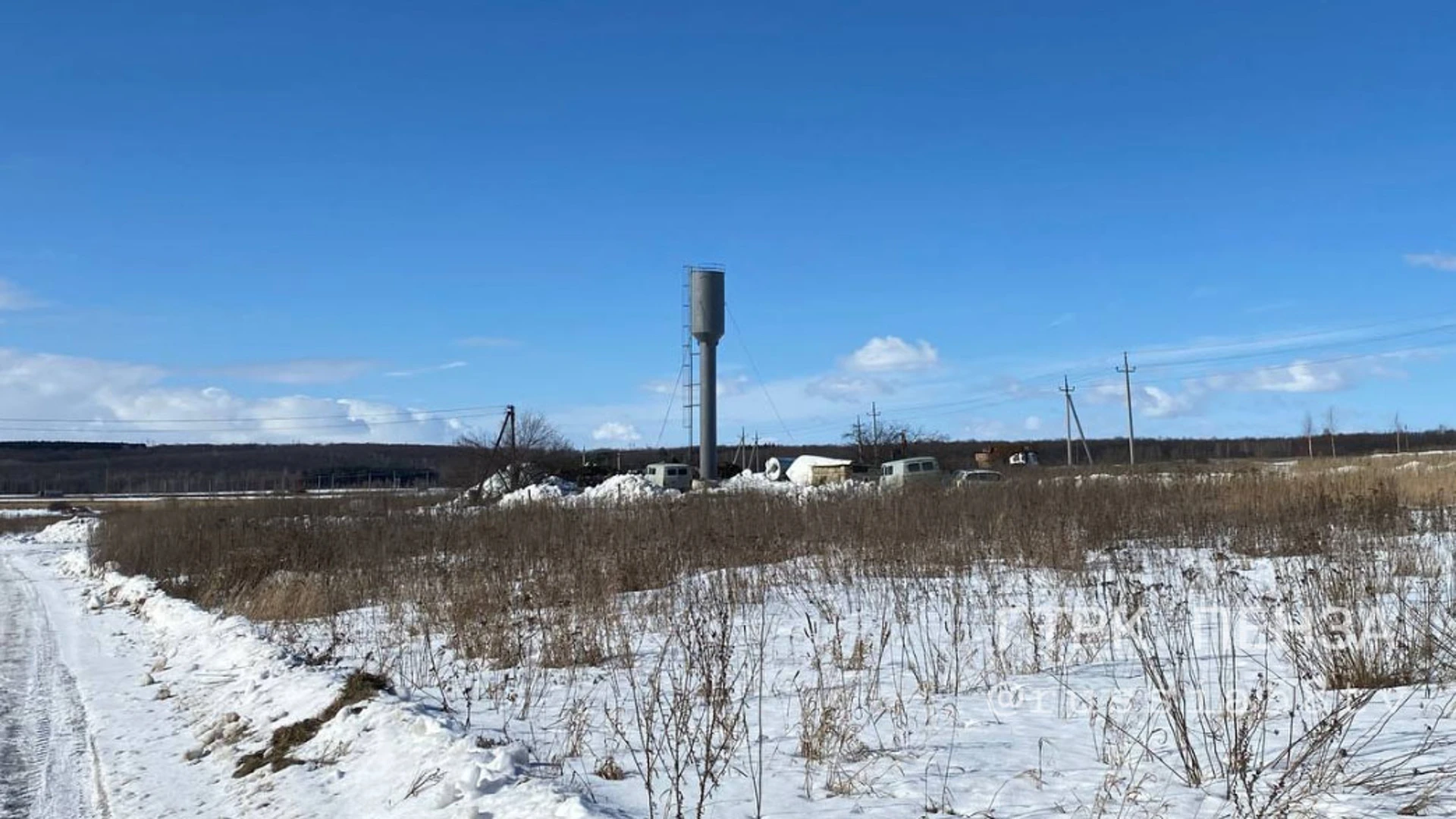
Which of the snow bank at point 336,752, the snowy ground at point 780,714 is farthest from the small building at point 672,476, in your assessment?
the snow bank at point 336,752

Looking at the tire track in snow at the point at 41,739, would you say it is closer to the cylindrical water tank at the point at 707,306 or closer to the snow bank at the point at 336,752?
the snow bank at the point at 336,752

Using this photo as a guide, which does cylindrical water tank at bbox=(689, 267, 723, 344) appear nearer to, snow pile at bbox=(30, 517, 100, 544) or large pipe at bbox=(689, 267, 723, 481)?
large pipe at bbox=(689, 267, 723, 481)

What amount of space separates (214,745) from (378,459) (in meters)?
169

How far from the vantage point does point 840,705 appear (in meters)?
5.60

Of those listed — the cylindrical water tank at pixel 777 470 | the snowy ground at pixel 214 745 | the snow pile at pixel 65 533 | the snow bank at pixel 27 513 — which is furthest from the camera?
the snow bank at pixel 27 513

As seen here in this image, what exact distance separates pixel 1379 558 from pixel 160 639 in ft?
43.8

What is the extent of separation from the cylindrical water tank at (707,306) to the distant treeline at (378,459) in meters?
8.51

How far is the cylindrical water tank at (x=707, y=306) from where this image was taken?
54.2 m

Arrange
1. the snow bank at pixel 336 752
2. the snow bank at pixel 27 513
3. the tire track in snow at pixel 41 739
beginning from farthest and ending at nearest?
→ the snow bank at pixel 27 513
the tire track in snow at pixel 41 739
the snow bank at pixel 336 752

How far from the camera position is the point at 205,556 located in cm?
1708

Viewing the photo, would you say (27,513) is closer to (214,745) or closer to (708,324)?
(708,324)

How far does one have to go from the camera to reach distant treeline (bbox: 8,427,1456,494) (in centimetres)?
7363

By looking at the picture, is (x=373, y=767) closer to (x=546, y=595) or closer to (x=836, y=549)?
(x=546, y=595)

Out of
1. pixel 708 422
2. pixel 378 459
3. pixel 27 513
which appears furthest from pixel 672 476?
pixel 378 459
